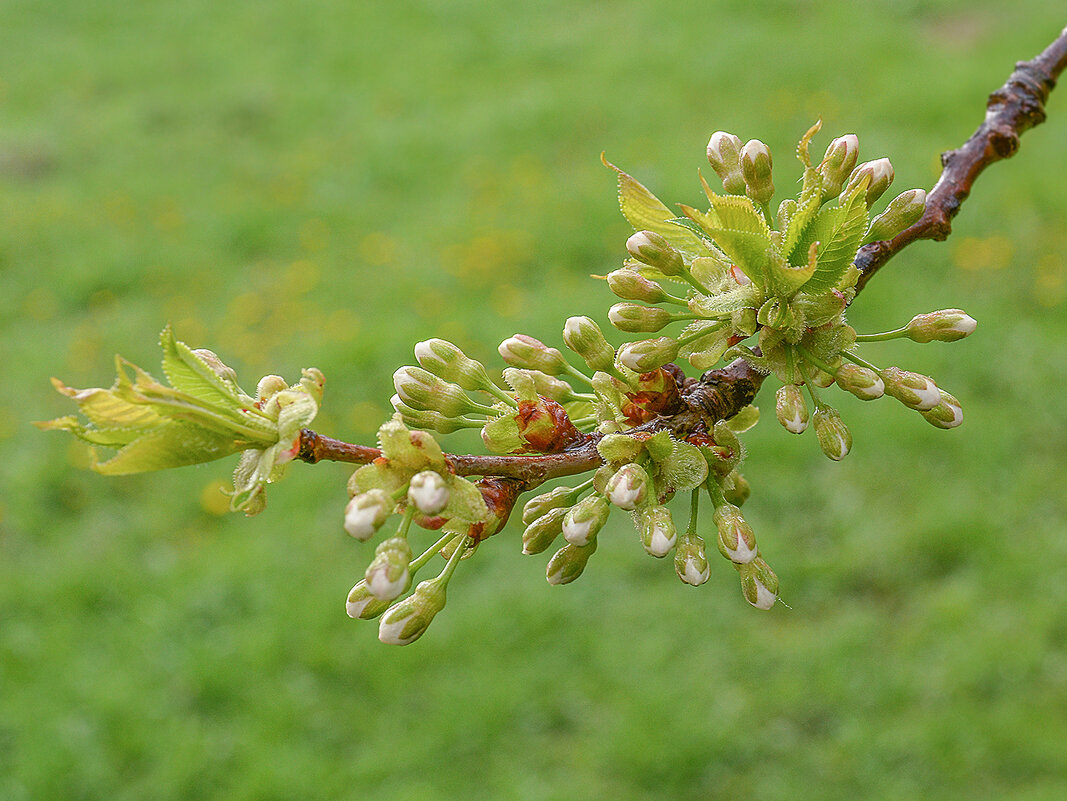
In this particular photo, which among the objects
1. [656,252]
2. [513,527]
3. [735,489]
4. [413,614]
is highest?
[656,252]

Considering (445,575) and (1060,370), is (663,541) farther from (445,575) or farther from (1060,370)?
(1060,370)

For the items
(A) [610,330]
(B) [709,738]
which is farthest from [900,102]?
(B) [709,738]

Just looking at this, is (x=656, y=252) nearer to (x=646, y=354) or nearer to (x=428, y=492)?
(x=646, y=354)

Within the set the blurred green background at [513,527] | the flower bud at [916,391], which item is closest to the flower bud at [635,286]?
the flower bud at [916,391]

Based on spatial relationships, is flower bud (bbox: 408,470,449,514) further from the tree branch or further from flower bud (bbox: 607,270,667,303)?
the tree branch

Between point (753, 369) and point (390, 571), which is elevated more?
point (753, 369)

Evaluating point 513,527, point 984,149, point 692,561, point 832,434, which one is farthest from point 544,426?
point 513,527
